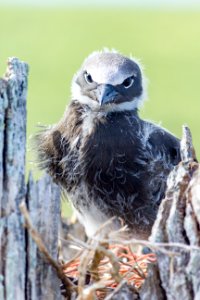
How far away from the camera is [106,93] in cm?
632

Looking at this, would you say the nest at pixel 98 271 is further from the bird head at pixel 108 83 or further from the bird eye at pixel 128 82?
the bird eye at pixel 128 82

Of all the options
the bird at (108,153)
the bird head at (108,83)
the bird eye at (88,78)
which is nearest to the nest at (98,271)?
the bird at (108,153)

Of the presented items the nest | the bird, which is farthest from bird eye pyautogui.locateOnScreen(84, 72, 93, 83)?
the nest

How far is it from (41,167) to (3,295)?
2.09 m

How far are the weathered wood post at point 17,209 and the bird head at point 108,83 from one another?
5.62 ft

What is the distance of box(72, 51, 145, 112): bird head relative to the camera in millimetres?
6410

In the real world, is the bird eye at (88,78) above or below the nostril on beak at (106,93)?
above

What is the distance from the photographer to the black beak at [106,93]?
6289 mm

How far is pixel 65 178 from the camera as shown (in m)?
6.48

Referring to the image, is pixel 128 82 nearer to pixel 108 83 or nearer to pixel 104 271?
pixel 108 83

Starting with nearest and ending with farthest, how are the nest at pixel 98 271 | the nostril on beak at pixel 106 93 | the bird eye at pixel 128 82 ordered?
the nest at pixel 98 271, the nostril on beak at pixel 106 93, the bird eye at pixel 128 82

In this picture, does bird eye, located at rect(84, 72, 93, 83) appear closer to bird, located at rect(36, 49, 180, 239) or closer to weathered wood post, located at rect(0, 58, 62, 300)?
bird, located at rect(36, 49, 180, 239)

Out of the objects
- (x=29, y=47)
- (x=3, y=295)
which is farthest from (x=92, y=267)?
(x=29, y=47)

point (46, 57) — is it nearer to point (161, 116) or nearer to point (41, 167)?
point (161, 116)
